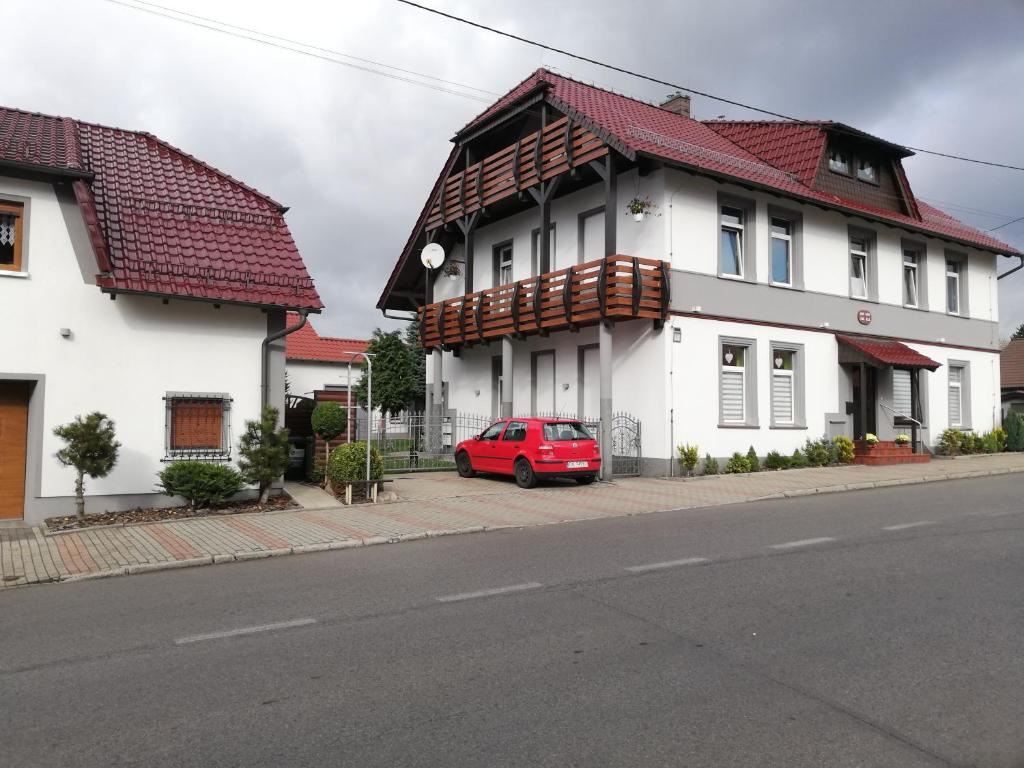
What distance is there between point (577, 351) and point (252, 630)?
51.1 ft

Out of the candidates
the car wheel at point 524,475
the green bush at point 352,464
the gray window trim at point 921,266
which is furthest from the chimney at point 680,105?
the green bush at point 352,464

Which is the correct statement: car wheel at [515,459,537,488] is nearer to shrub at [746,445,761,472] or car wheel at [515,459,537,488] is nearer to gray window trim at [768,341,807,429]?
shrub at [746,445,761,472]

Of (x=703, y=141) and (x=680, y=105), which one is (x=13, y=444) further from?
(x=680, y=105)

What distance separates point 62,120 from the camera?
1566cm

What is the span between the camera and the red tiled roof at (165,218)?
12.9 metres

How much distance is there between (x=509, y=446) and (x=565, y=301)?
3.95m

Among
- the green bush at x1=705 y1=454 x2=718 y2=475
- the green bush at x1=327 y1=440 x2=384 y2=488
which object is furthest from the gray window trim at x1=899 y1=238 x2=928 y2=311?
the green bush at x1=327 y1=440 x2=384 y2=488

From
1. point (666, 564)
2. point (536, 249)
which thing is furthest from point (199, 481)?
point (536, 249)

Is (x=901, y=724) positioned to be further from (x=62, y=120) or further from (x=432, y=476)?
(x=62, y=120)

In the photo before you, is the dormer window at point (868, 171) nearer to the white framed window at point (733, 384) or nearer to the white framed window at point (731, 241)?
the white framed window at point (731, 241)

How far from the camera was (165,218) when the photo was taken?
46.8 feet

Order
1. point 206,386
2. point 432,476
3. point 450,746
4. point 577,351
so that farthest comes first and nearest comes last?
point 577,351 < point 432,476 < point 206,386 < point 450,746

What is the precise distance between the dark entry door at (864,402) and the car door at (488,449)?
10.4 m

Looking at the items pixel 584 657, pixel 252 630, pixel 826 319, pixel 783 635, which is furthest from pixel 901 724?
pixel 826 319
